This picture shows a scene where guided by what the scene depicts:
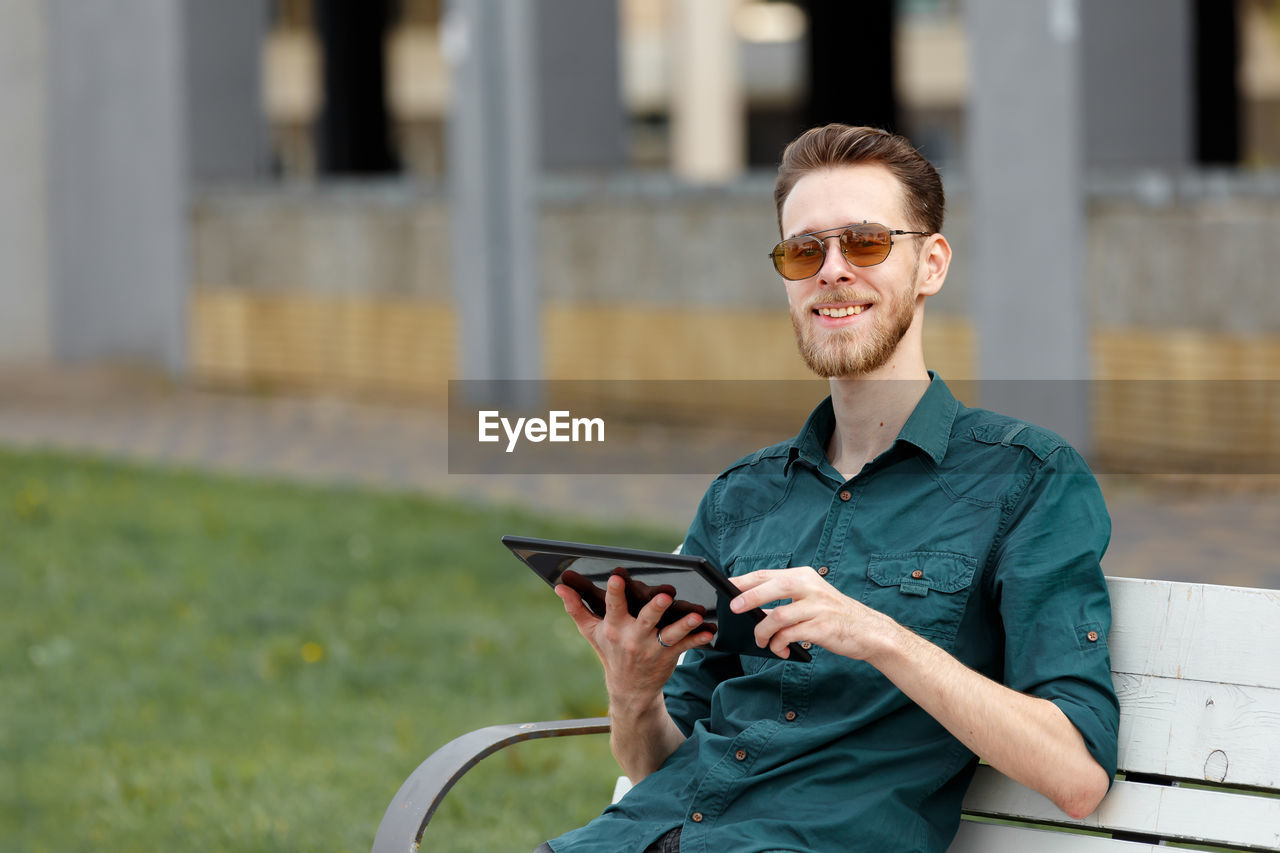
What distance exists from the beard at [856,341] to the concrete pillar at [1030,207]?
25.1 ft

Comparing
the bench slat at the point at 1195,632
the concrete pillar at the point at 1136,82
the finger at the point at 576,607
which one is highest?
the concrete pillar at the point at 1136,82

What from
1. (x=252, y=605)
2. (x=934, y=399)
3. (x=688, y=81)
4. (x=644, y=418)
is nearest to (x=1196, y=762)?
(x=934, y=399)

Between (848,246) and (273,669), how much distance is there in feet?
14.7

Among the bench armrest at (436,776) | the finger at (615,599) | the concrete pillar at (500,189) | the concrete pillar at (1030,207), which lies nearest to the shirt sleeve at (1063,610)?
the finger at (615,599)

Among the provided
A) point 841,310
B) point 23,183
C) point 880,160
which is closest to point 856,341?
point 841,310

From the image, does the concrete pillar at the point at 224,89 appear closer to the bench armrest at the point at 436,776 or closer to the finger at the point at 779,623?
the bench armrest at the point at 436,776

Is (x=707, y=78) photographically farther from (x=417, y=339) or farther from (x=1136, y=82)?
(x=1136, y=82)

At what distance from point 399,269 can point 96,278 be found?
377 cm

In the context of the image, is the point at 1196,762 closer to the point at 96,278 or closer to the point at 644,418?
the point at 644,418

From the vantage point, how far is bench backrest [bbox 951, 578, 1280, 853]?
9.04 feet

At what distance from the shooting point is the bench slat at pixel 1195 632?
2752mm

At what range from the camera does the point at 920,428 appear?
2.84 meters

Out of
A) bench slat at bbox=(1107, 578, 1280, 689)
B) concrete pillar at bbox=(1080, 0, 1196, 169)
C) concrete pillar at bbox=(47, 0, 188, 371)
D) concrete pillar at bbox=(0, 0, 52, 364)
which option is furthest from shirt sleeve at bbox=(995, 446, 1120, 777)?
concrete pillar at bbox=(0, 0, 52, 364)

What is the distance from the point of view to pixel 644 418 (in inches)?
519
